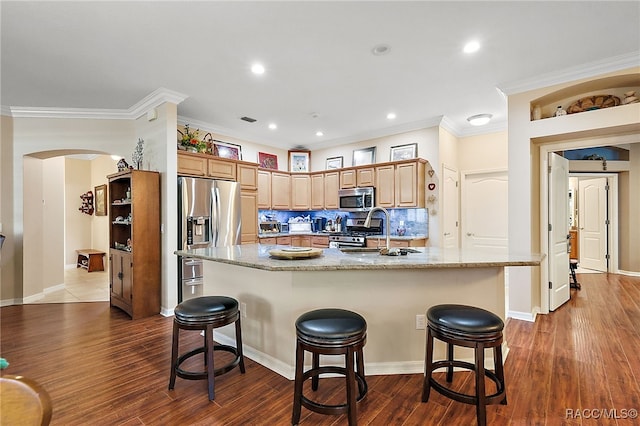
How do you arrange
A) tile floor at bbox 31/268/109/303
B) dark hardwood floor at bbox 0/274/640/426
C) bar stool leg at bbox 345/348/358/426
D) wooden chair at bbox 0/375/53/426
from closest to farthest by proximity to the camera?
1. wooden chair at bbox 0/375/53/426
2. bar stool leg at bbox 345/348/358/426
3. dark hardwood floor at bbox 0/274/640/426
4. tile floor at bbox 31/268/109/303

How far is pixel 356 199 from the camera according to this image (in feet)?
19.0

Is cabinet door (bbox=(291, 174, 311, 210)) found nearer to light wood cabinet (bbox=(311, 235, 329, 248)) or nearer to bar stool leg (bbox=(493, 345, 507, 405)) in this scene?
light wood cabinet (bbox=(311, 235, 329, 248))

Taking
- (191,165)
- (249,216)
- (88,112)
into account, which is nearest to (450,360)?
(249,216)

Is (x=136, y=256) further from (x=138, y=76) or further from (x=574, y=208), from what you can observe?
(x=574, y=208)

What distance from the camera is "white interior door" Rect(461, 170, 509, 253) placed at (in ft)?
17.5

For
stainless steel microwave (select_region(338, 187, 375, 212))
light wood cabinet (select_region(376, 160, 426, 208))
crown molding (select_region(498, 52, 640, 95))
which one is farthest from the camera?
stainless steel microwave (select_region(338, 187, 375, 212))

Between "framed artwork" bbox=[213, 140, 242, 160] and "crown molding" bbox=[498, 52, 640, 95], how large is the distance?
4.38 metres

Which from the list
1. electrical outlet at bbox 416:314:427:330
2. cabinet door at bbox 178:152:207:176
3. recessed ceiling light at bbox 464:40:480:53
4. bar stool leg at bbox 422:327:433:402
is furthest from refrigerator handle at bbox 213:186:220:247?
recessed ceiling light at bbox 464:40:480:53

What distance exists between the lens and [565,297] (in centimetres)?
420

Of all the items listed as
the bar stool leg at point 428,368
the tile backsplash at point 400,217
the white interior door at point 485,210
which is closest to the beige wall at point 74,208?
the tile backsplash at point 400,217

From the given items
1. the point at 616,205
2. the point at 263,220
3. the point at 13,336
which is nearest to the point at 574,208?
the point at 616,205

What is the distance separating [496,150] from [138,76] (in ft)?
18.4

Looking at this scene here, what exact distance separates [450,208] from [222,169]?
4.08 metres

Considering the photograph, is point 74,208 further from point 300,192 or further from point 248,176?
point 300,192
